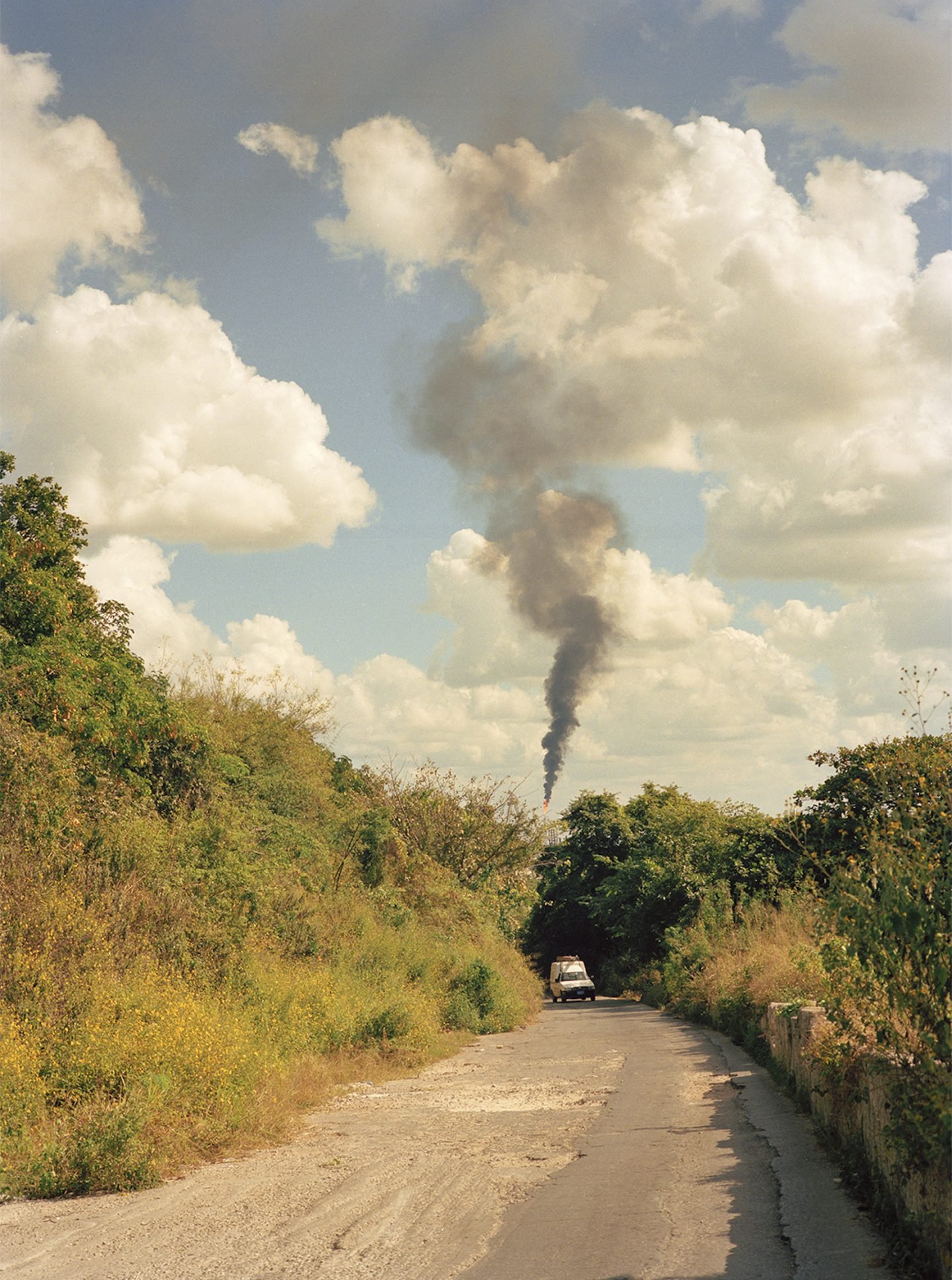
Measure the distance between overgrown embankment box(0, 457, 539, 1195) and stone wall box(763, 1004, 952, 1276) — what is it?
546 centimetres

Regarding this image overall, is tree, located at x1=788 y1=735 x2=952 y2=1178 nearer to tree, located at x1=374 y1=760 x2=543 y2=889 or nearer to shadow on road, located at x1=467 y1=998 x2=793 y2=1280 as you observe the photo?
shadow on road, located at x1=467 y1=998 x2=793 y2=1280

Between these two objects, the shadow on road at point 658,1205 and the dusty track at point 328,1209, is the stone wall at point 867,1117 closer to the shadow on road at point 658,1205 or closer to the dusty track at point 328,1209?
the shadow on road at point 658,1205

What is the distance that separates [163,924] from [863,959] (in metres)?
11.1

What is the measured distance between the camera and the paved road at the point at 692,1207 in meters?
6.75

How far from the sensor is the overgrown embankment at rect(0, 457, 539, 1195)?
1044cm

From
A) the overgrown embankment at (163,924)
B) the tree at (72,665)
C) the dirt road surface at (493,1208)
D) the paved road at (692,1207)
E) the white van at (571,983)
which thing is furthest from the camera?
the white van at (571,983)

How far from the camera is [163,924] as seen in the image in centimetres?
1527

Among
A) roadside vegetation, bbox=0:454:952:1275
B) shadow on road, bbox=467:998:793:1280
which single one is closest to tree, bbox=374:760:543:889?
roadside vegetation, bbox=0:454:952:1275

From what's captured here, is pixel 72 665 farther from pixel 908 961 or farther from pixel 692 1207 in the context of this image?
pixel 908 961

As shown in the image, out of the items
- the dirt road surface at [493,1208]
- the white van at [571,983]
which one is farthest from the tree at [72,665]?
the white van at [571,983]

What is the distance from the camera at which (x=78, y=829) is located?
48.4 ft

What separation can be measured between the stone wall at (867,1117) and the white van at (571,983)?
3082 centimetres

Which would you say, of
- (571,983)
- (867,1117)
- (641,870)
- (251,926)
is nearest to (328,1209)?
(867,1117)

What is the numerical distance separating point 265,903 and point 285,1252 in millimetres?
11478
